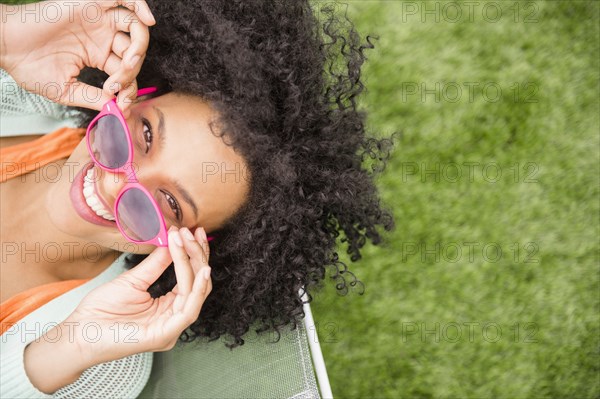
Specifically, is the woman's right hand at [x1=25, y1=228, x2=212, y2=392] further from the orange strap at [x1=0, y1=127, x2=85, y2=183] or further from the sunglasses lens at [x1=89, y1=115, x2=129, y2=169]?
the orange strap at [x1=0, y1=127, x2=85, y2=183]

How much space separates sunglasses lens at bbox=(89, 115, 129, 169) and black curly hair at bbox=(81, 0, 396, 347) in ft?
0.89

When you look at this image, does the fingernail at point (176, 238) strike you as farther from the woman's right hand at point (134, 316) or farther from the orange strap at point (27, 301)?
the orange strap at point (27, 301)

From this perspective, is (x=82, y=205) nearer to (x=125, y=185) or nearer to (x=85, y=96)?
(x=125, y=185)

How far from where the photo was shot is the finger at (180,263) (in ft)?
5.57

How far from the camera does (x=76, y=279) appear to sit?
224 centimetres

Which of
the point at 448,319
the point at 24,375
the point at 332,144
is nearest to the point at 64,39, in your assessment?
the point at 332,144

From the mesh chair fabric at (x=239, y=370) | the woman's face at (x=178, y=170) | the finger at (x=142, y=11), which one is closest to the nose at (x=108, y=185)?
the woman's face at (x=178, y=170)

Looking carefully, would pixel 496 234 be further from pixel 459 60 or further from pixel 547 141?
pixel 459 60

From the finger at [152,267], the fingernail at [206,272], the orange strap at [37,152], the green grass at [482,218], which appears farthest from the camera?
the green grass at [482,218]

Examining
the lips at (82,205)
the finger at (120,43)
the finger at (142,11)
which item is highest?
the finger at (142,11)

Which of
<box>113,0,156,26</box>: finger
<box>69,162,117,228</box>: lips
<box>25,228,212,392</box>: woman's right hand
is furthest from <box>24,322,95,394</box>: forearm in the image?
<box>113,0,156,26</box>: finger

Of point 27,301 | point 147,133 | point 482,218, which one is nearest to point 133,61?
point 147,133

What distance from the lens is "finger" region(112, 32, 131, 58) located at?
184 cm

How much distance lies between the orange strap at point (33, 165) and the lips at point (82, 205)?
1.26 ft
